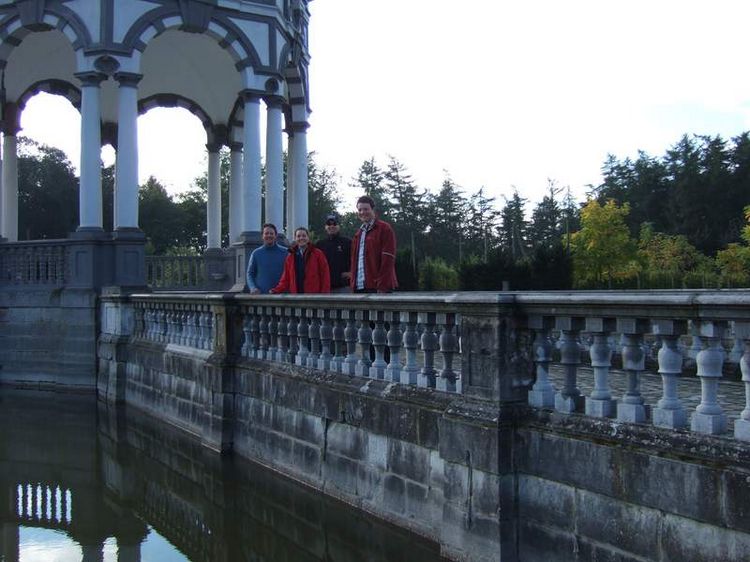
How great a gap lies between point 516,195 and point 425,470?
80.0 metres

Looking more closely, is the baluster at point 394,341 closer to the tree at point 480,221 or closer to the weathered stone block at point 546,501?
the weathered stone block at point 546,501

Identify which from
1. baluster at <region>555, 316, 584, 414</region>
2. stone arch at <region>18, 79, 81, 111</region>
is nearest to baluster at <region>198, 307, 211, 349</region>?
baluster at <region>555, 316, 584, 414</region>

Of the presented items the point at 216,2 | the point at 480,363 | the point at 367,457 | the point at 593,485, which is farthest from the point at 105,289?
the point at 593,485

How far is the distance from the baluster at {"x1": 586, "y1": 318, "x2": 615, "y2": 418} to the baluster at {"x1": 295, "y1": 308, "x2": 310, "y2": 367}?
12.2ft

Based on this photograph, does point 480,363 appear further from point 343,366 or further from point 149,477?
point 149,477

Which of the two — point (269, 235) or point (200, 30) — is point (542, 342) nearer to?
point (269, 235)

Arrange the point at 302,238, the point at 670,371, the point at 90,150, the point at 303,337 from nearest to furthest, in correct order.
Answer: the point at 670,371
the point at 303,337
the point at 302,238
the point at 90,150

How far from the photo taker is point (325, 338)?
24.5 feet

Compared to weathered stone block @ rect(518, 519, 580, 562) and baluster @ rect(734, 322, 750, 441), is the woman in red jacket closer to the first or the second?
weathered stone block @ rect(518, 519, 580, 562)

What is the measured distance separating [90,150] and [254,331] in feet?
29.8

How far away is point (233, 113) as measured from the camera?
22.8 metres

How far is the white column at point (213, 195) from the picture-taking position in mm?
23047

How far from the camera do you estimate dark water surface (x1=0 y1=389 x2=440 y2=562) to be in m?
6.30

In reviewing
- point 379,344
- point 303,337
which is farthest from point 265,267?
point 379,344
